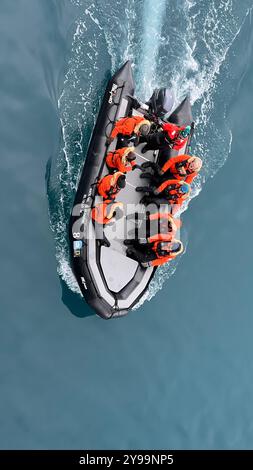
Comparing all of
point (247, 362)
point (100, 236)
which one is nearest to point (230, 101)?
point (100, 236)

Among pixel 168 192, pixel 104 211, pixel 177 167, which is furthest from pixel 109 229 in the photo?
pixel 177 167

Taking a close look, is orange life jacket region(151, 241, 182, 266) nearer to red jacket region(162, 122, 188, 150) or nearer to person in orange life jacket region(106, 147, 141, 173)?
person in orange life jacket region(106, 147, 141, 173)

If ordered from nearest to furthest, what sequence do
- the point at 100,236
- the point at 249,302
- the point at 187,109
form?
the point at 100,236 < the point at 187,109 < the point at 249,302

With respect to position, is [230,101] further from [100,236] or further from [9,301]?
[9,301]

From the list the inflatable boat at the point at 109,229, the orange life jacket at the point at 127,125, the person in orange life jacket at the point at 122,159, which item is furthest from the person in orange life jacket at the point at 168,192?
the orange life jacket at the point at 127,125

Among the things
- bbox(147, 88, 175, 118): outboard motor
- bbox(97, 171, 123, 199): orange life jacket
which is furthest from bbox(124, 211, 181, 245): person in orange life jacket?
bbox(147, 88, 175, 118): outboard motor

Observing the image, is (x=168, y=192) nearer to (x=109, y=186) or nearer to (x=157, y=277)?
(x=109, y=186)
